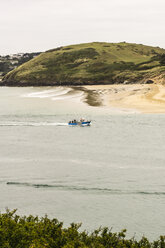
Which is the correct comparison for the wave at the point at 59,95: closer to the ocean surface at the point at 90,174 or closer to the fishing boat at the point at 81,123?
the fishing boat at the point at 81,123

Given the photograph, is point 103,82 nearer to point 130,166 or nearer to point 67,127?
point 67,127

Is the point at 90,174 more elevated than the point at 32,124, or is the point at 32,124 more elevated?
the point at 32,124

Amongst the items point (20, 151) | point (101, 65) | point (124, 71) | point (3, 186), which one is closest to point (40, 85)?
point (101, 65)

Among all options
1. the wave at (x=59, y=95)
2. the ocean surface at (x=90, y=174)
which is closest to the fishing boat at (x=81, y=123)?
the ocean surface at (x=90, y=174)

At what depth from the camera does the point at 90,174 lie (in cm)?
3241

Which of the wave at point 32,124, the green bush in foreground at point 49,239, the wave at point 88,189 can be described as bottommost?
the wave at point 88,189

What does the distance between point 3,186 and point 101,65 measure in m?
175

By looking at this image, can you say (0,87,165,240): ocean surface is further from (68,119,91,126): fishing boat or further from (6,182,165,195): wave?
(68,119,91,126): fishing boat

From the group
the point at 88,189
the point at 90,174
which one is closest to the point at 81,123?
the point at 90,174

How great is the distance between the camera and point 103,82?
17275cm

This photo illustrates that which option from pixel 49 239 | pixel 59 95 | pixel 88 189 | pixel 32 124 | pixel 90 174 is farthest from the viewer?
pixel 59 95

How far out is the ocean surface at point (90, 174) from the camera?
2497 centimetres

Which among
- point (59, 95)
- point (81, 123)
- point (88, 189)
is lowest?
point (88, 189)

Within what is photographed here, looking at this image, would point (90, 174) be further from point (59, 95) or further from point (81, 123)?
point (59, 95)
